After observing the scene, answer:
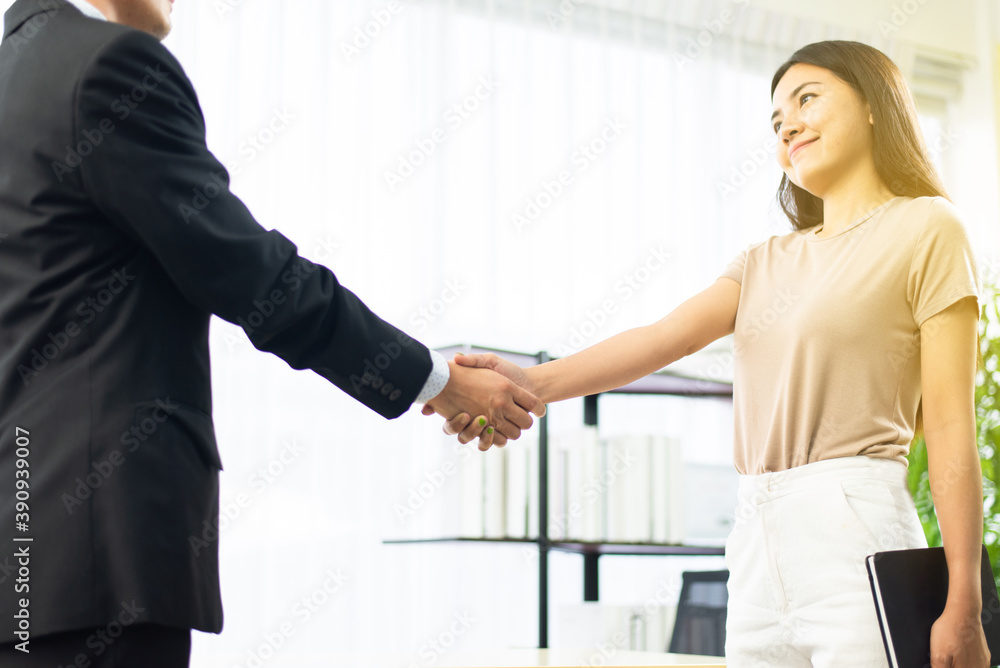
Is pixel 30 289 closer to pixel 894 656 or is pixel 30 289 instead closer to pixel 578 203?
pixel 894 656

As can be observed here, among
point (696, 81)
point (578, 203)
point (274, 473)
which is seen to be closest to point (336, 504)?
point (274, 473)

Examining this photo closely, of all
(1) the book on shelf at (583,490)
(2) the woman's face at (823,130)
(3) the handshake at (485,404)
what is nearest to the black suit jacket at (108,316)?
(3) the handshake at (485,404)

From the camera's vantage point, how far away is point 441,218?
3.31 metres

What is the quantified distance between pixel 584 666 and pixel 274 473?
1306mm

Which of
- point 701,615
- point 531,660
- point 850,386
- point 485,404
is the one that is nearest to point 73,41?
point 485,404

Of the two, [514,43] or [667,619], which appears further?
[514,43]

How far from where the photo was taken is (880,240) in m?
1.32

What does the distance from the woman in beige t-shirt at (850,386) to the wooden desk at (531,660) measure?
0.81 m

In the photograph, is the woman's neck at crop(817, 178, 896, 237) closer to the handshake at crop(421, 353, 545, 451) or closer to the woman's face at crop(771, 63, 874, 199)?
the woman's face at crop(771, 63, 874, 199)

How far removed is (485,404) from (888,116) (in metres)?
0.89

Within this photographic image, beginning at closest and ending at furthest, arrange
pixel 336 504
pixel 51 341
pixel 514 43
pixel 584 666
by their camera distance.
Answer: pixel 51 341, pixel 584 666, pixel 336 504, pixel 514 43

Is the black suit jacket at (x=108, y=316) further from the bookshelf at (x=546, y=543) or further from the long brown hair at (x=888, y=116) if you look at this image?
the bookshelf at (x=546, y=543)

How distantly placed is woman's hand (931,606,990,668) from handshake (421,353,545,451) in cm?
86

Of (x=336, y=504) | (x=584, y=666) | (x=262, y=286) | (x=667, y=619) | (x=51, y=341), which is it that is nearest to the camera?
(x=51, y=341)
